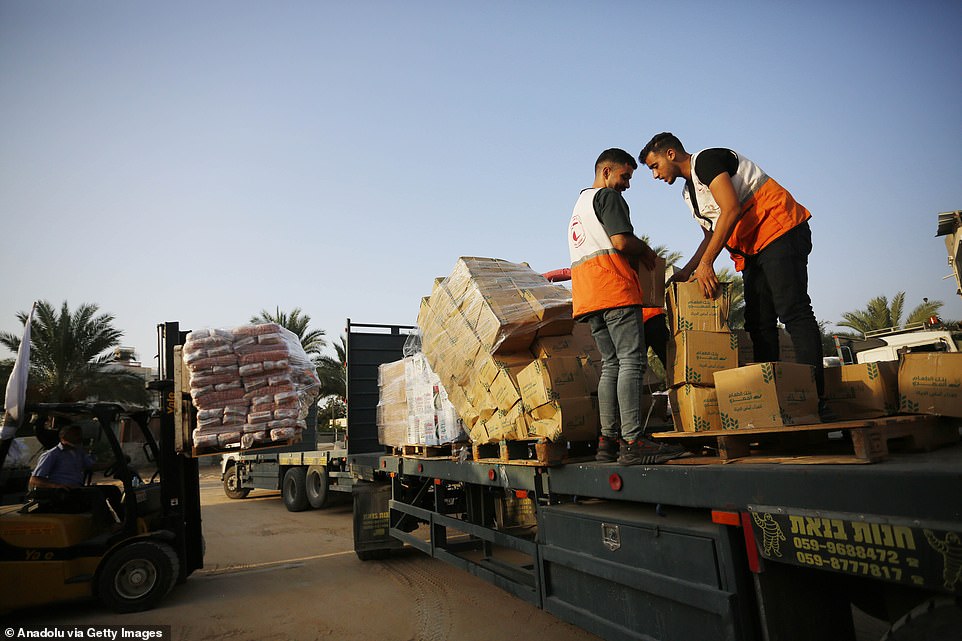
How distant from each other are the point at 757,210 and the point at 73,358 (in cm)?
2310

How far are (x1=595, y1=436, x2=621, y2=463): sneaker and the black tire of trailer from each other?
1636 mm

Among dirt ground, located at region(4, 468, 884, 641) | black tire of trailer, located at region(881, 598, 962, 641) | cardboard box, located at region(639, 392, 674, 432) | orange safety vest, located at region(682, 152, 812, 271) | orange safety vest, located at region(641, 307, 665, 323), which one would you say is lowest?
dirt ground, located at region(4, 468, 884, 641)

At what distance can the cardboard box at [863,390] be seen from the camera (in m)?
3.01

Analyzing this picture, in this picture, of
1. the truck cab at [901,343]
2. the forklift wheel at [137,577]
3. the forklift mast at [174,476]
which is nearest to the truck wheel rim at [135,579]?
the forklift wheel at [137,577]

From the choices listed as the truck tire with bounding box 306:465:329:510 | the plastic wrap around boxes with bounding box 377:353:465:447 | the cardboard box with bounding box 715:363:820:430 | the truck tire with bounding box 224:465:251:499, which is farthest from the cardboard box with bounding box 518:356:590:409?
the truck tire with bounding box 224:465:251:499

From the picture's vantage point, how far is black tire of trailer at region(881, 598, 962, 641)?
1.95m

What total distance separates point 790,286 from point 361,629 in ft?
14.2

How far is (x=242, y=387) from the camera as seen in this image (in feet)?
A: 18.9

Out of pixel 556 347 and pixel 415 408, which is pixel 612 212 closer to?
pixel 556 347

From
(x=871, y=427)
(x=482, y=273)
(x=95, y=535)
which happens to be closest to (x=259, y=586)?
(x=95, y=535)

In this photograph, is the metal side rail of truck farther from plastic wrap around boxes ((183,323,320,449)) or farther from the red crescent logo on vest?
plastic wrap around boxes ((183,323,320,449))

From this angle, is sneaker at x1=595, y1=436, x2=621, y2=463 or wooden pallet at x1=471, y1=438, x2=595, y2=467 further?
wooden pallet at x1=471, y1=438, x2=595, y2=467

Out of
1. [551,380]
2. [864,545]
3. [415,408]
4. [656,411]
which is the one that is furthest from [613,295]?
[415,408]

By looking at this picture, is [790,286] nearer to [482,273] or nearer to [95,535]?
[482,273]
